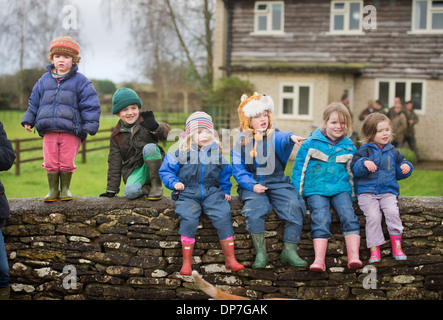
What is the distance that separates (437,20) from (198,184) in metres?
14.1

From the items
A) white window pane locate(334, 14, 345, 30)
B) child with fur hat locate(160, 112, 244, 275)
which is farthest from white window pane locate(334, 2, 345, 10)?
child with fur hat locate(160, 112, 244, 275)

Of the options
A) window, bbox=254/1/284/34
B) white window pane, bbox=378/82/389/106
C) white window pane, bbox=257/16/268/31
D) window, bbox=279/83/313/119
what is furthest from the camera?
white window pane, bbox=257/16/268/31

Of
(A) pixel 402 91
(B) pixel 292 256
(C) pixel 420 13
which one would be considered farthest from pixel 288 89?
(B) pixel 292 256

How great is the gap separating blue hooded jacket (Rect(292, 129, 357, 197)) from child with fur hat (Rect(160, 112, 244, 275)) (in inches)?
28.0

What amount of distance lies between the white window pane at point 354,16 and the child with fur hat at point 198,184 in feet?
42.7

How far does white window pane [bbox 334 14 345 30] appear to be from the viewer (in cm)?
1605

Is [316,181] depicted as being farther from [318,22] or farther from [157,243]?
[318,22]

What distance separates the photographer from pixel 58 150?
4.71m

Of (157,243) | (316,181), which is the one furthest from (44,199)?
(316,181)

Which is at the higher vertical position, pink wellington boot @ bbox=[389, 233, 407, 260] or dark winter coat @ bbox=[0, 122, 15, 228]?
dark winter coat @ bbox=[0, 122, 15, 228]

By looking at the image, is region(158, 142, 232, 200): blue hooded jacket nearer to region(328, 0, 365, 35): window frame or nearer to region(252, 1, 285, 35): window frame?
region(252, 1, 285, 35): window frame

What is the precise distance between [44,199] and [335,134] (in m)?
2.96

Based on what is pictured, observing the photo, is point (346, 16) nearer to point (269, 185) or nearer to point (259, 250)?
point (269, 185)

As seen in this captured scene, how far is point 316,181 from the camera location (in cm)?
451
